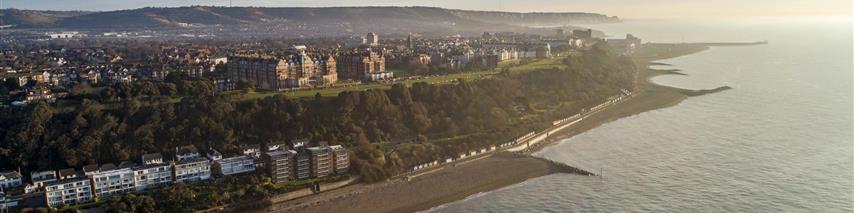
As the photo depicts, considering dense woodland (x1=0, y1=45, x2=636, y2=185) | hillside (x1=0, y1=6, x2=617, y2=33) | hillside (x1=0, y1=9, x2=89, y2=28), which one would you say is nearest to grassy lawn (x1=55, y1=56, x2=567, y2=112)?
dense woodland (x1=0, y1=45, x2=636, y2=185)

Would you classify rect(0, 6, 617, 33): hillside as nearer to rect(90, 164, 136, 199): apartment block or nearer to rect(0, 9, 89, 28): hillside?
rect(0, 9, 89, 28): hillside

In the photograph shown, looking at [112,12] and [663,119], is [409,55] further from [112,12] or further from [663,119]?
[112,12]

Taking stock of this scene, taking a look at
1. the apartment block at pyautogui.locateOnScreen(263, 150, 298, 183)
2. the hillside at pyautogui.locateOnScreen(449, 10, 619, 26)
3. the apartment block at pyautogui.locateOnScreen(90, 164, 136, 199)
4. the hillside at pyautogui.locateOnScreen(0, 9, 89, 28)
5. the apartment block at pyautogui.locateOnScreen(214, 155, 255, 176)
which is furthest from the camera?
the hillside at pyautogui.locateOnScreen(449, 10, 619, 26)

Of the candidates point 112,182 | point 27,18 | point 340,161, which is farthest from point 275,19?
point 112,182

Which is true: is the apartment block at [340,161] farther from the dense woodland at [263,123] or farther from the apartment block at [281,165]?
the apartment block at [281,165]

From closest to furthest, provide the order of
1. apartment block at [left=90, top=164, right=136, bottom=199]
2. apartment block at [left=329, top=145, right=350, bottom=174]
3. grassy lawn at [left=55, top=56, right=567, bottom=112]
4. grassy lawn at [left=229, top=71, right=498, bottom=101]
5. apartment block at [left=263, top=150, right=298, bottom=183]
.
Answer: apartment block at [left=90, top=164, right=136, bottom=199], apartment block at [left=263, top=150, right=298, bottom=183], apartment block at [left=329, top=145, right=350, bottom=174], grassy lawn at [left=55, top=56, right=567, bottom=112], grassy lawn at [left=229, top=71, right=498, bottom=101]

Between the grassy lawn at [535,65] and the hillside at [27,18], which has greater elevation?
the hillside at [27,18]

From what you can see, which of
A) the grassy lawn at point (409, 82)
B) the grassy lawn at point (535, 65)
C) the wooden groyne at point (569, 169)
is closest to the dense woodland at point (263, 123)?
the grassy lawn at point (409, 82)
